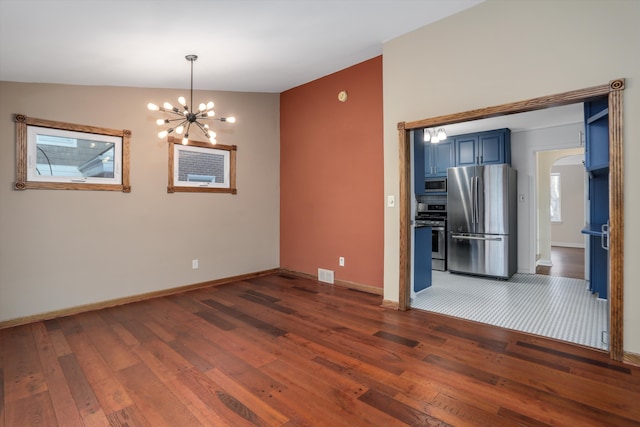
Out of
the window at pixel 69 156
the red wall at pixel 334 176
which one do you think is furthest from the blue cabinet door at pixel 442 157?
the window at pixel 69 156

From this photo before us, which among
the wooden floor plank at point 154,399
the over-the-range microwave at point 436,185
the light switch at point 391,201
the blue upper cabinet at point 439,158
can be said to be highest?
the blue upper cabinet at point 439,158

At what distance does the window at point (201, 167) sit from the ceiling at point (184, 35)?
864mm

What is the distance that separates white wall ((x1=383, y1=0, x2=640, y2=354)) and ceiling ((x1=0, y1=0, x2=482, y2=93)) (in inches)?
10.7

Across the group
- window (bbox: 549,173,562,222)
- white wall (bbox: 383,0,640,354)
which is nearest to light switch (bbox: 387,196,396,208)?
white wall (bbox: 383,0,640,354)

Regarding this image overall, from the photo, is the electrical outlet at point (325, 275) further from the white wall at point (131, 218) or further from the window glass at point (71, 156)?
the window glass at point (71, 156)

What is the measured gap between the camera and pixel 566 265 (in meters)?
6.28

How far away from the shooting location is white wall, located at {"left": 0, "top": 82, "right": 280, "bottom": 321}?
3244 mm

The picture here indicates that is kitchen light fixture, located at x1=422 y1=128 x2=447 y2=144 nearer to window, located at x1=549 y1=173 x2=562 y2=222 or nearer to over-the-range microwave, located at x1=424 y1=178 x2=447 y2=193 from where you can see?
over-the-range microwave, located at x1=424 y1=178 x2=447 y2=193

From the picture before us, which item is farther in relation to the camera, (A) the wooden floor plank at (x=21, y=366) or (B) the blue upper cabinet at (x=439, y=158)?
(B) the blue upper cabinet at (x=439, y=158)

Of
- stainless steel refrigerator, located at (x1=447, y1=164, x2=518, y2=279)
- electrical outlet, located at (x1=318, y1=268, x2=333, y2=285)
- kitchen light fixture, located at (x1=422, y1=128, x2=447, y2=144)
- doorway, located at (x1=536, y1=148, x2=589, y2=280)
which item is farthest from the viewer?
doorway, located at (x1=536, y1=148, x2=589, y2=280)

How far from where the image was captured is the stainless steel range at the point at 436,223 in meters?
5.74

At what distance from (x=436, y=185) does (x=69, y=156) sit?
5561 millimetres

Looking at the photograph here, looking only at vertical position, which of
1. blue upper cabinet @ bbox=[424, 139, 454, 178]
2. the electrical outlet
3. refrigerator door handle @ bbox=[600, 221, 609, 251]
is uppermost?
blue upper cabinet @ bbox=[424, 139, 454, 178]

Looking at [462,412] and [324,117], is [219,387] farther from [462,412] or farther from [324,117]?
[324,117]
